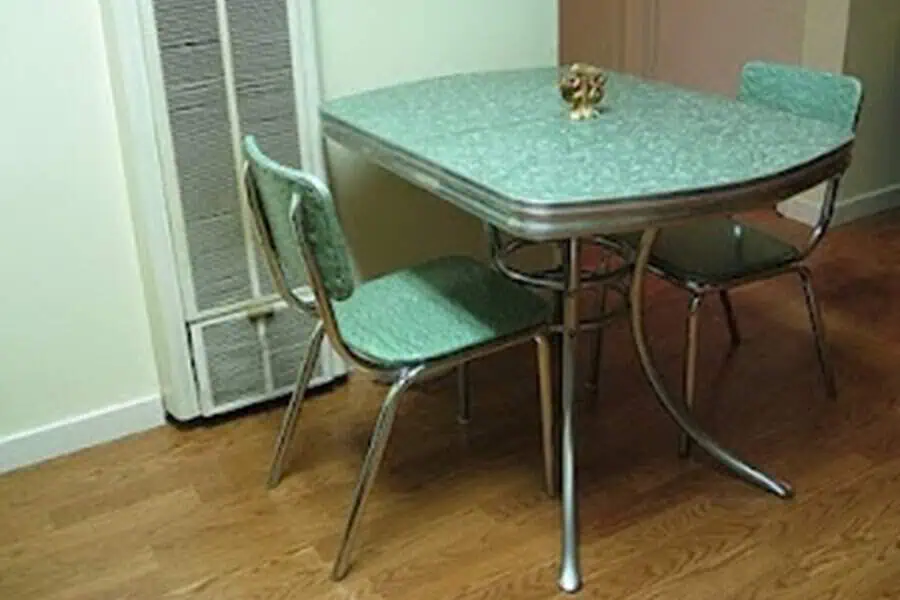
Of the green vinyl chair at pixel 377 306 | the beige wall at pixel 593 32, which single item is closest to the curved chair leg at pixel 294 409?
the green vinyl chair at pixel 377 306

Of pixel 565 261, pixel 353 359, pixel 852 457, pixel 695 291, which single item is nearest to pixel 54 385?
pixel 353 359

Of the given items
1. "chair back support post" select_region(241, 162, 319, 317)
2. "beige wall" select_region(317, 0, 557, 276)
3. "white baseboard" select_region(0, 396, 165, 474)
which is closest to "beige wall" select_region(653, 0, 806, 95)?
"beige wall" select_region(317, 0, 557, 276)

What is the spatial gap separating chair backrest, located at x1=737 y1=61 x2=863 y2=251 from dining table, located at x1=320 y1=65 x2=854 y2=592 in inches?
11.3

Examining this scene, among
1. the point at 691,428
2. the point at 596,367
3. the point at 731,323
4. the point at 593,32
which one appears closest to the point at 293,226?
the point at 691,428

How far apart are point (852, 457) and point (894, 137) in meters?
1.86

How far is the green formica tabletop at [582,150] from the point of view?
168cm

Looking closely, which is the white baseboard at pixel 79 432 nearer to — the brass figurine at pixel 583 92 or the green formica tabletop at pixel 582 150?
the green formica tabletop at pixel 582 150

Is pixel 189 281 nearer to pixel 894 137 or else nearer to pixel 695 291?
pixel 695 291

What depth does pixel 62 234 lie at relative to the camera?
230 centimetres

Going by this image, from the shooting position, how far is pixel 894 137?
376cm

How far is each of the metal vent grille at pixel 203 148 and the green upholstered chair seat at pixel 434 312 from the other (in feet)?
1.34

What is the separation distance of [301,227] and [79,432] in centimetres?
105

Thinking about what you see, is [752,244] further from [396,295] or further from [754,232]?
[396,295]

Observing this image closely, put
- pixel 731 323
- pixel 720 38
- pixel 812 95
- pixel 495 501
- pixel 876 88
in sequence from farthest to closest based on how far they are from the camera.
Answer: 1. pixel 720 38
2. pixel 876 88
3. pixel 731 323
4. pixel 812 95
5. pixel 495 501
